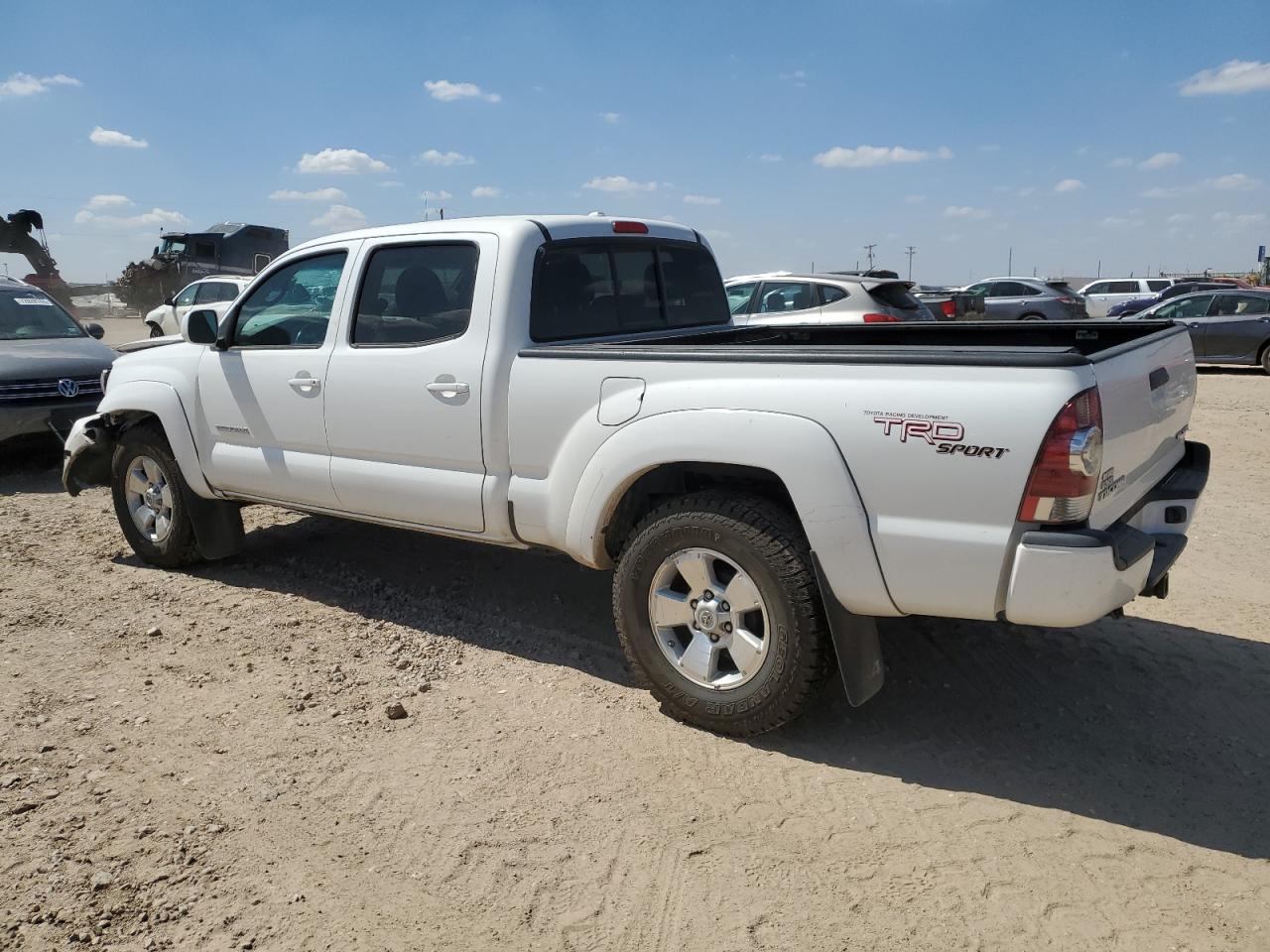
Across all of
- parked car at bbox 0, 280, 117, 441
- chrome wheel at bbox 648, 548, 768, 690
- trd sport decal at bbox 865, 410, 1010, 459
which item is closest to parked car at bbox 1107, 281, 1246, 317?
parked car at bbox 0, 280, 117, 441

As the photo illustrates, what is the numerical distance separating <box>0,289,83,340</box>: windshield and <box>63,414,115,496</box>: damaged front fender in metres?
4.29

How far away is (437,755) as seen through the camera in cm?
376

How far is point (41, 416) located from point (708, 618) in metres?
7.50

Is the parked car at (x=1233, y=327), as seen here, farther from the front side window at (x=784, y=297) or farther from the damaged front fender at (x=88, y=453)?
the damaged front fender at (x=88, y=453)

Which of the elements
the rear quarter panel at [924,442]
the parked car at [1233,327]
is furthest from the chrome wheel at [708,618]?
the parked car at [1233,327]

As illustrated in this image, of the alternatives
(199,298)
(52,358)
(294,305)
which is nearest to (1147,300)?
(199,298)

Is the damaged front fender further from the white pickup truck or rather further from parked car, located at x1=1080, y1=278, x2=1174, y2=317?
parked car, located at x1=1080, y1=278, x2=1174, y2=317

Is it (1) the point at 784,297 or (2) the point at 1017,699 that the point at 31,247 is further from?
(2) the point at 1017,699

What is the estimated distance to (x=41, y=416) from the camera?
876 cm

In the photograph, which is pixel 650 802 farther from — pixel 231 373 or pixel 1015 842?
pixel 231 373

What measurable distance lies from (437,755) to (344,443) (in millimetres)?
1753

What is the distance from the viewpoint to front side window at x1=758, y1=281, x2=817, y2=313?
1223 centimetres

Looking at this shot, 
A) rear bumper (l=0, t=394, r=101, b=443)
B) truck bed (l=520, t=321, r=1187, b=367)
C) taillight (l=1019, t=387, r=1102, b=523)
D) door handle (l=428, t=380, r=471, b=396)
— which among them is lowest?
rear bumper (l=0, t=394, r=101, b=443)

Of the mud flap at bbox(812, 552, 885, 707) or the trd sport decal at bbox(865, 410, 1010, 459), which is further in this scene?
the mud flap at bbox(812, 552, 885, 707)
